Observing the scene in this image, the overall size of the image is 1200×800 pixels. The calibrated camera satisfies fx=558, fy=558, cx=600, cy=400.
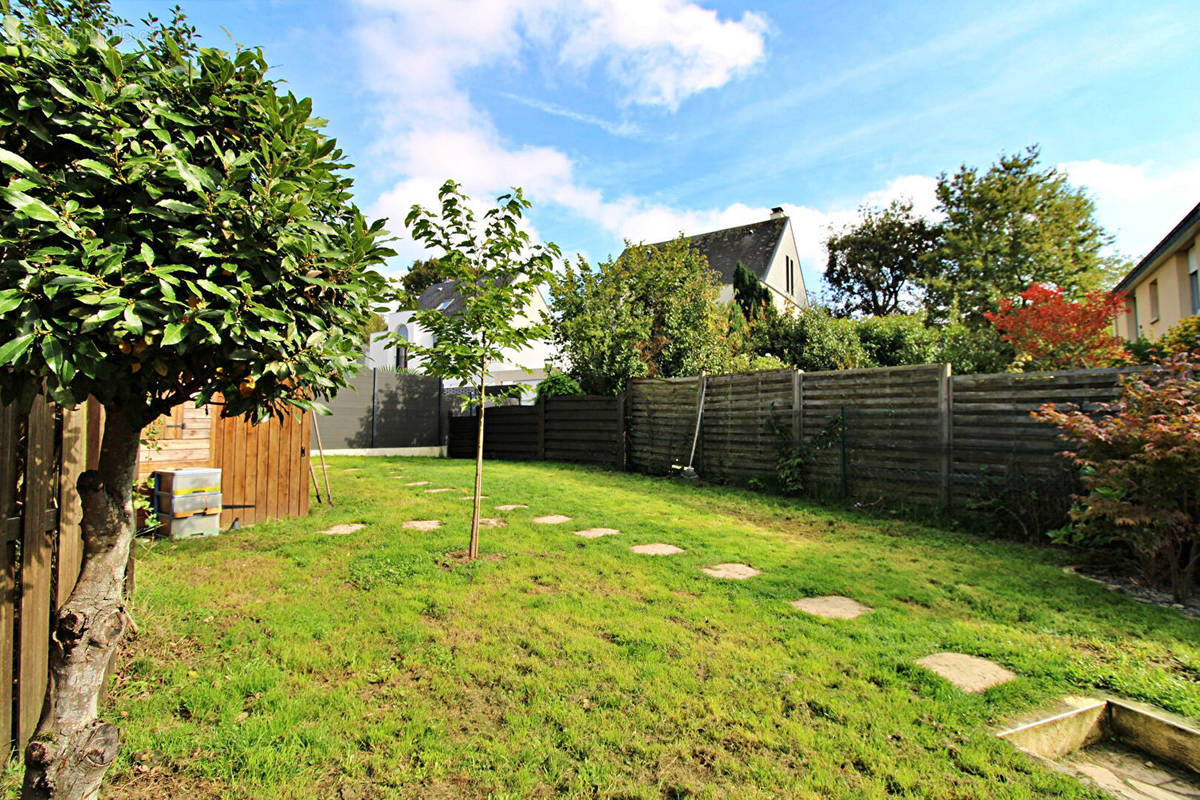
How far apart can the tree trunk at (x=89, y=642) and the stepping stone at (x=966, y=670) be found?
3336mm

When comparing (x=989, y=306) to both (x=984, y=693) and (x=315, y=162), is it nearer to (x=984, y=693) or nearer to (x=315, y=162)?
(x=984, y=693)

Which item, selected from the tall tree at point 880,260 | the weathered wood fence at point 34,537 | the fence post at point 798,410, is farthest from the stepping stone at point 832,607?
the tall tree at point 880,260

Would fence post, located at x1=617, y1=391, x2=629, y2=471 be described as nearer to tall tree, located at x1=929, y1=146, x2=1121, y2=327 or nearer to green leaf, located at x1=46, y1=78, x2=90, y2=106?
green leaf, located at x1=46, y1=78, x2=90, y2=106

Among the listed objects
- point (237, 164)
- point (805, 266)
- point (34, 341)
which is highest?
point (805, 266)

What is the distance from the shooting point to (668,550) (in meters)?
5.16

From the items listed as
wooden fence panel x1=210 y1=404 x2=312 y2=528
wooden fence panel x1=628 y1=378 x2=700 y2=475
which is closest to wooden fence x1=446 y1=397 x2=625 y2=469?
wooden fence panel x1=628 y1=378 x2=700 y2=475

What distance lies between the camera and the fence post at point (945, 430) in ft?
21.9

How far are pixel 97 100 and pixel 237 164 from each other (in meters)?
0.29

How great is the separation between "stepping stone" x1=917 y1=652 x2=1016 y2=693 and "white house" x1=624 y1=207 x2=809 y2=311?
21.3 m

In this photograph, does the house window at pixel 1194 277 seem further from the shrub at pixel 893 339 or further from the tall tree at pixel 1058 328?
the shrub at pixel 893 339

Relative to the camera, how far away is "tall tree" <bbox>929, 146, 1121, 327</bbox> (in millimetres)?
20875

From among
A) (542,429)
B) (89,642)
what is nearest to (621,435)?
(542,429)

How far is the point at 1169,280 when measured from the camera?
40.4ft

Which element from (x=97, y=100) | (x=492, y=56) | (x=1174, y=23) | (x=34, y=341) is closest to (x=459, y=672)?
(x=34, y=341)
